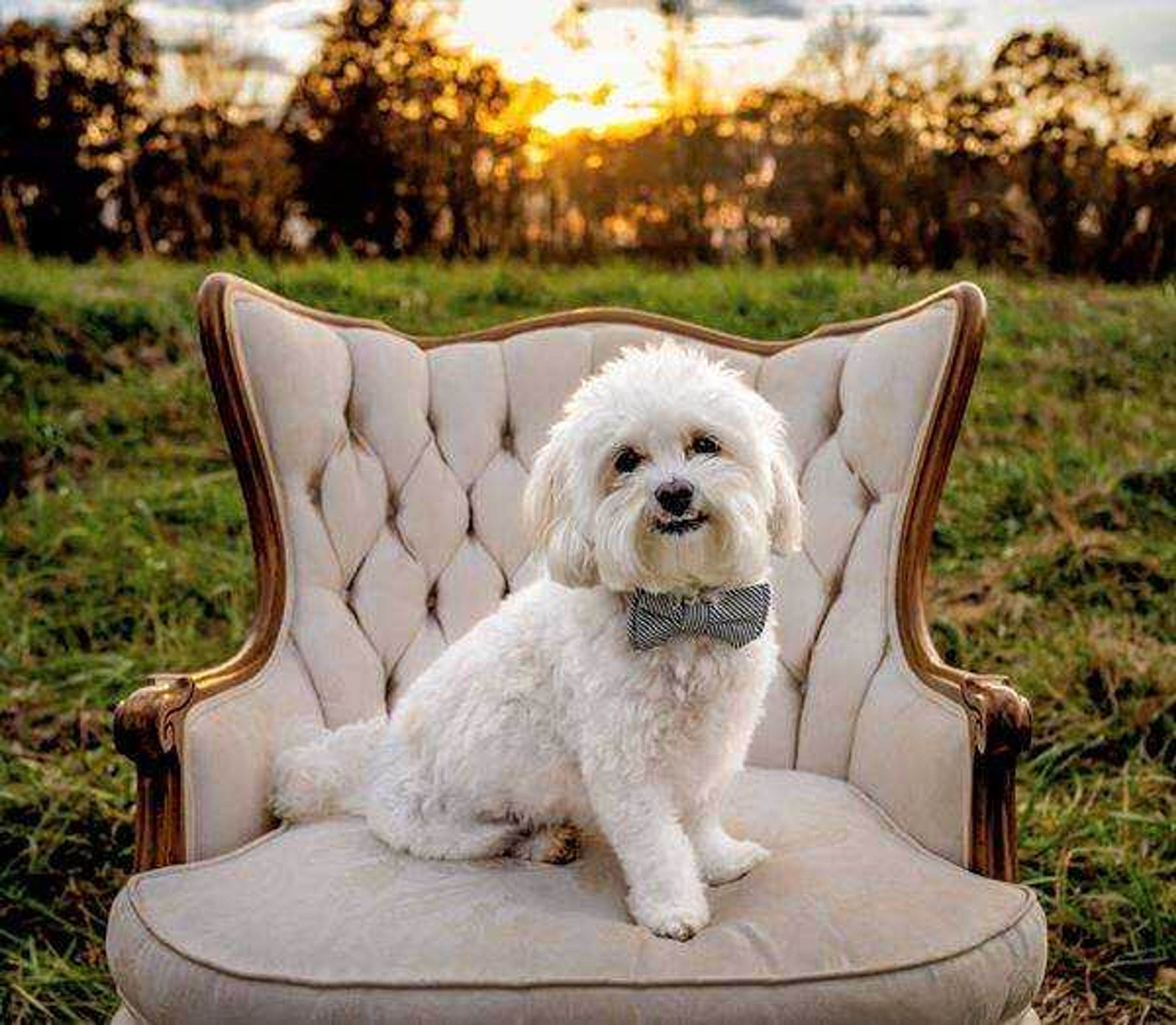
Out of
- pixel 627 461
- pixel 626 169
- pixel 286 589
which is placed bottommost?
pixel 286 589

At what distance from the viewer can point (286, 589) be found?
2809 mm

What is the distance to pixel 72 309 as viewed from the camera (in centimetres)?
636

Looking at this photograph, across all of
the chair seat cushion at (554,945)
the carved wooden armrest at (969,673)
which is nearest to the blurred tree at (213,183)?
the carved wooden armrest at (969,673)

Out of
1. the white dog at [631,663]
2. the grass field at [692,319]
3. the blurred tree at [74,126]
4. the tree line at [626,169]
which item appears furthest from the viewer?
the blurred tree at [74,126]

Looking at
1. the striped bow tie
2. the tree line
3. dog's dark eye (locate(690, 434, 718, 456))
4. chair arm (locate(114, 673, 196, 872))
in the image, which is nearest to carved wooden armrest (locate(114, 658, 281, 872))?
chair arm (locate(114, 673, 196, 872))

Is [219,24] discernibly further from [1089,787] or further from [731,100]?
[1089,787]

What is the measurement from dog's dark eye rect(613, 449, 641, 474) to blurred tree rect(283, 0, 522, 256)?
635 centimetres

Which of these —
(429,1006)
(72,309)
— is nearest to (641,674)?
(429,1006)

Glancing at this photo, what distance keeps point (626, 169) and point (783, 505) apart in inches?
261

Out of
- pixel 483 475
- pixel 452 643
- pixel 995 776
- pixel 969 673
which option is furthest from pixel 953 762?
pixel 483 475

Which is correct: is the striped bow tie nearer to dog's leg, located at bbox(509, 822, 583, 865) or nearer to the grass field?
dog's leg, located at bbox(509, 822, 583, 865)

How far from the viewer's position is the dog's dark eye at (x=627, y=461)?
2070 millimetres

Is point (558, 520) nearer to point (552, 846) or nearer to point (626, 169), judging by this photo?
point (552, 846)

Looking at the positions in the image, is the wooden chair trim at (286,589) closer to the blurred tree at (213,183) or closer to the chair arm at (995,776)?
the chair arm at (995,776)
